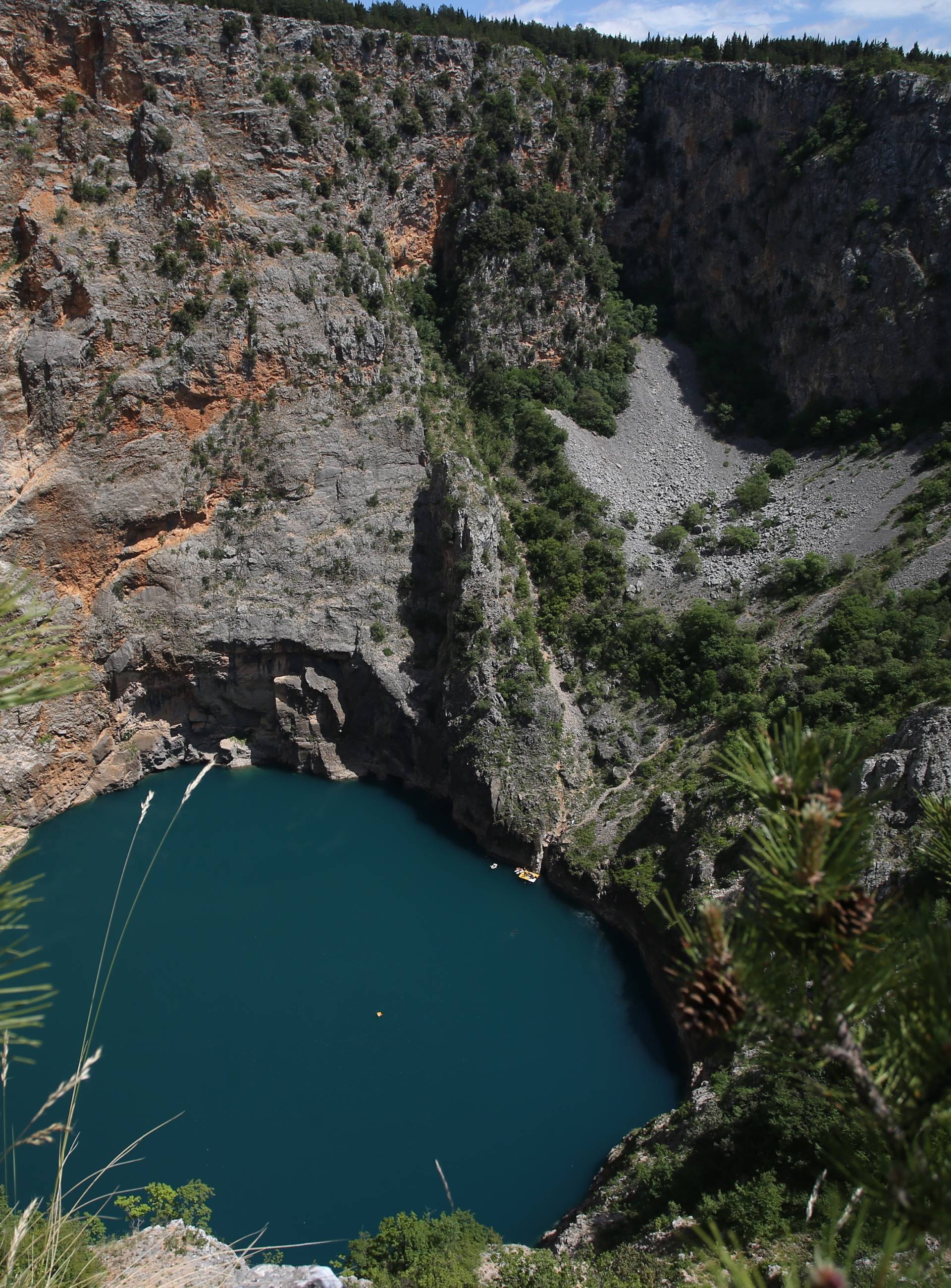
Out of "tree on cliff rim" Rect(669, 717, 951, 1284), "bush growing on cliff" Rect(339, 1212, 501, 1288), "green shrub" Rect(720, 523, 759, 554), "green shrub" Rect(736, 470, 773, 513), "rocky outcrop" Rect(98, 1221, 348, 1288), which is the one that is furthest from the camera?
"green shrub" Rect(736, 470, 773, 513)

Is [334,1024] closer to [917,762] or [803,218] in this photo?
[917,762]

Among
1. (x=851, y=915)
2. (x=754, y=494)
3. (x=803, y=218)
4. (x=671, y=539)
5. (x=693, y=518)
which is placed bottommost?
(x=671, y=539)

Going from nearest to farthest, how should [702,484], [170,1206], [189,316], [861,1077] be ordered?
[861,1077] → [170,1206] → [189,316] → [702,484]

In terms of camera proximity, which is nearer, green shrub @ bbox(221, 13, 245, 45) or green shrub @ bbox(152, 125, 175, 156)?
green shrub @ bbox(152, 125, 175, 156)

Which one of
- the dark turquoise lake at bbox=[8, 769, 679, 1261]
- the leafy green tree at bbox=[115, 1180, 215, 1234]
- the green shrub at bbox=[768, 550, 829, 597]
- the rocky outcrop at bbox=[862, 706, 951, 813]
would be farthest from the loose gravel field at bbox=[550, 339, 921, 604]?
the leafy green tree at bbox=[115, 1180, 215, 1234]

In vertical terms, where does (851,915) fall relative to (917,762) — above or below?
above

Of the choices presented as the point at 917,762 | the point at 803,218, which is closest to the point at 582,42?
the point at 803,218

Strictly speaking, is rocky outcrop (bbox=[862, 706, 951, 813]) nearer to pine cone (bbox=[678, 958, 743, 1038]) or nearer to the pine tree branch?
the pine tree branch

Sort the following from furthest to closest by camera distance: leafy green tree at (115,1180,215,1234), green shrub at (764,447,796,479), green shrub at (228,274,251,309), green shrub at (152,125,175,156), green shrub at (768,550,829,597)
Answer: green shrub at (764,447,796,479)
green shrub at (228,274,251,309)
green shrub at (152,125,175,156)
green shrub at (768,550,829,597)
leafy green tree at (115,1180,215,1234)
